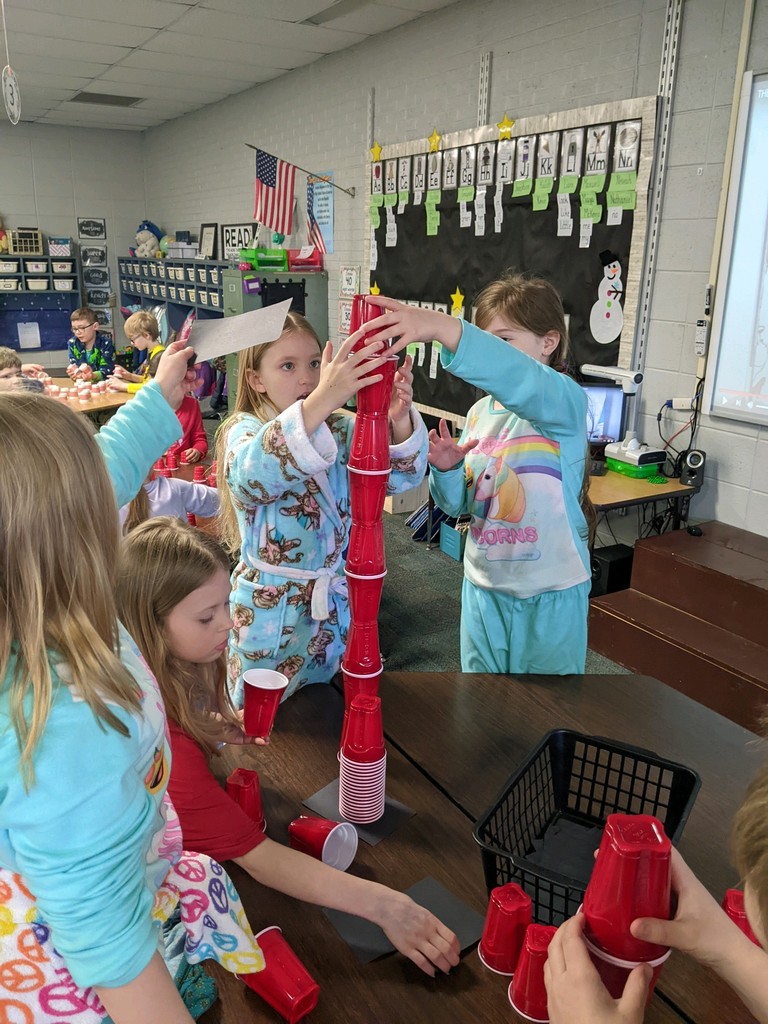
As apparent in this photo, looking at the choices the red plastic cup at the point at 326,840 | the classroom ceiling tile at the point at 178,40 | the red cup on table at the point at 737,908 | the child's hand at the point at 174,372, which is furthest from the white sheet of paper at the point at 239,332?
the classroom ceiling tile at the point at 178,40

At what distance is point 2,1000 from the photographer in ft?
2.39

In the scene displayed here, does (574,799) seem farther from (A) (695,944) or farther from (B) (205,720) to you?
(B) (205,720)

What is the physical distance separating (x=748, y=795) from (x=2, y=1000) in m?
0.76

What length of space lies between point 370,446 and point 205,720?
0.48 metres

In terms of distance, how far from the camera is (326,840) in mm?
1040

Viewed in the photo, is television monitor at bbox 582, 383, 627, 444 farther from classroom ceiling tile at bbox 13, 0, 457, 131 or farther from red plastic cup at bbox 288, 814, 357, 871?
red plastic cup at bbox 288, 814, 357, 871

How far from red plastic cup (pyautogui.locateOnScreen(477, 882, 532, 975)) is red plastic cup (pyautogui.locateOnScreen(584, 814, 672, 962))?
0.17m

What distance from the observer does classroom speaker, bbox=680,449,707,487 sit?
11.1 feet

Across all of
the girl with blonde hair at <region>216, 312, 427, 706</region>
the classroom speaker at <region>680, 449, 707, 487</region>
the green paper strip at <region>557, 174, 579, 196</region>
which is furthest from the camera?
the green paper strip at <region>557, 174, 579, 196</region>

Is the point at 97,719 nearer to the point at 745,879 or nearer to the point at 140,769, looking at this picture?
the point at 140,769

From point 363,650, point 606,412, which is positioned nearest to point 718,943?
point 363,650

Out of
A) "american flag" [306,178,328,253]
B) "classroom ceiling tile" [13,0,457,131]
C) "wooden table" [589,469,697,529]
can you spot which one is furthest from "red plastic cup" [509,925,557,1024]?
"american flag" [306,178,328,253]

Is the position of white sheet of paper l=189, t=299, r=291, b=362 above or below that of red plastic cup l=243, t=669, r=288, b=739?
above

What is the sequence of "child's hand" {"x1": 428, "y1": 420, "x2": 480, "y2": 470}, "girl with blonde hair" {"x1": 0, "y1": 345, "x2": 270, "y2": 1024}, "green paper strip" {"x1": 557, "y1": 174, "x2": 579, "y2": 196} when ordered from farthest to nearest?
"green paper strip" {"x1": 557, "y1": 174, "x2": 579, "y2": 196}, "child's hand" {"x1": 428, "y1": 420, "x2": 480, "y2": 470}, "girl with blonde hair" {"x1": 0, "y1": 345, "x2": 270, "y2": 1024}
